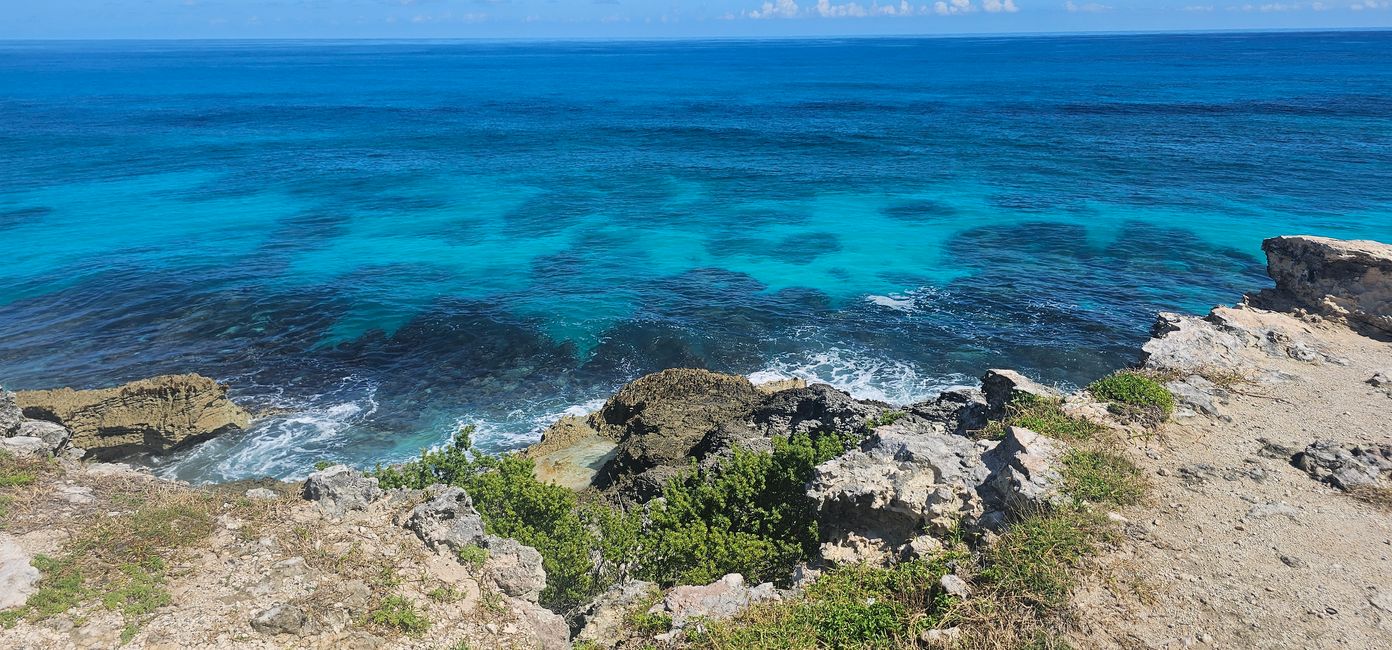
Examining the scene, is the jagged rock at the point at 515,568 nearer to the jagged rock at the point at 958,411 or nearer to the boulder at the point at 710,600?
the boulder at the point at 710,600

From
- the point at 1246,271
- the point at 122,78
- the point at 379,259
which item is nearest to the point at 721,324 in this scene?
the point at 379,259

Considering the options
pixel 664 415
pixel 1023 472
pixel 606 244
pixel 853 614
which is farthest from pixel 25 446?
pixel 606 244

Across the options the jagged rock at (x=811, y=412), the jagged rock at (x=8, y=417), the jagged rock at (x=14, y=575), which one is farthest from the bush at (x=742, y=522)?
the jagged rock at (x=8, y=417)

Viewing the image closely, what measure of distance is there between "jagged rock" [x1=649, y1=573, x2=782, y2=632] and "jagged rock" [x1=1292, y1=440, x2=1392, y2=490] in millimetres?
11854

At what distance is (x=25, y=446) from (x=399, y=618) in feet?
44.0

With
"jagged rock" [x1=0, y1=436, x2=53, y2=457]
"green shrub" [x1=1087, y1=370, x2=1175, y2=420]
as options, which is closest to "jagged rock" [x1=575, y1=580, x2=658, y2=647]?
"green shrub" [x1=1087, y1=370, x2=1175, y2=420]

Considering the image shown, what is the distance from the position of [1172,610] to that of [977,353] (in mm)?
23760

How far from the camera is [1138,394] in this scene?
19.2 meters

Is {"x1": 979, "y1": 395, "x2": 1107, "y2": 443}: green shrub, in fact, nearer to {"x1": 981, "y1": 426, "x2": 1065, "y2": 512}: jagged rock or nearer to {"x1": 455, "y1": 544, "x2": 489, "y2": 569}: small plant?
{"x1": 981, "y1": 426, "x2": 1065, "y2": 512}: jagged rock

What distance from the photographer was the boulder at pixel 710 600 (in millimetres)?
14031

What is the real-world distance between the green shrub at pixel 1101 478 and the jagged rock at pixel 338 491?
14809 millimetres

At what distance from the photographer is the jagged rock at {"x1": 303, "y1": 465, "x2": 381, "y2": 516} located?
55.3 feet

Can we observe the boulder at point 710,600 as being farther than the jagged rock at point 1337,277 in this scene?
No

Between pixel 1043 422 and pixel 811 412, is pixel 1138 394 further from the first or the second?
pixel 811 412
